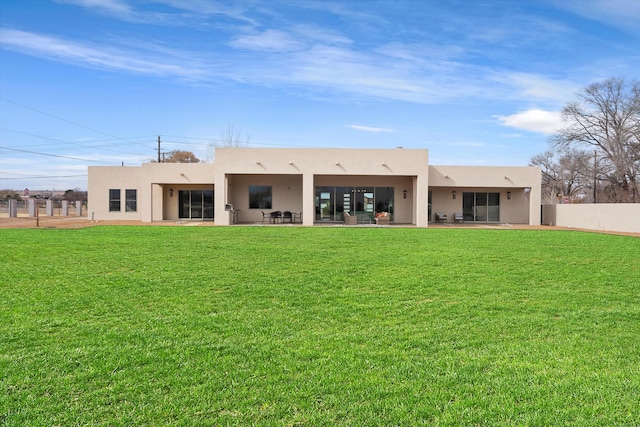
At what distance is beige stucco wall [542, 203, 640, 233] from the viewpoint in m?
23.7

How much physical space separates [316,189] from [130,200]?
1211cm

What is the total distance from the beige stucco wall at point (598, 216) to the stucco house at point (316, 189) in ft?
5.70

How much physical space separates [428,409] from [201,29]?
1735cm

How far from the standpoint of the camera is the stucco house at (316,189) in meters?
25.6

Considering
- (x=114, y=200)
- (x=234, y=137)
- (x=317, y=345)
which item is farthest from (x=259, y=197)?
(x=234, y=137)

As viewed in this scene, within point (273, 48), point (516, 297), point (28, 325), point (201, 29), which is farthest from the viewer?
point (273, 48)

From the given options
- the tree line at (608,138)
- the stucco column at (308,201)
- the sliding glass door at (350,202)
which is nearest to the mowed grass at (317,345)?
the stucco column at (308,201)

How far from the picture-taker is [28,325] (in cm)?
533

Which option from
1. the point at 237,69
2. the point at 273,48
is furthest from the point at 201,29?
the point at 237,69

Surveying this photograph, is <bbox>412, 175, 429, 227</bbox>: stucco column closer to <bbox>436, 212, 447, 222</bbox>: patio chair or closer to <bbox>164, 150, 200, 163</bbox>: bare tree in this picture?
<bbox>436, 212, 447, 222</bbox>: patio chair

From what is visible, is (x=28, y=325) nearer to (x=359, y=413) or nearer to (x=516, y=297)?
(x=359, y=413)

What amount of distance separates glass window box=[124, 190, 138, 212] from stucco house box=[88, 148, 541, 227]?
0.06 m

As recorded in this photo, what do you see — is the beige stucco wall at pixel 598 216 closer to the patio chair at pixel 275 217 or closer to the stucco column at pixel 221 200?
the patio chair at pixel 275 217

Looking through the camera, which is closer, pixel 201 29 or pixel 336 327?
pixel 336 327
